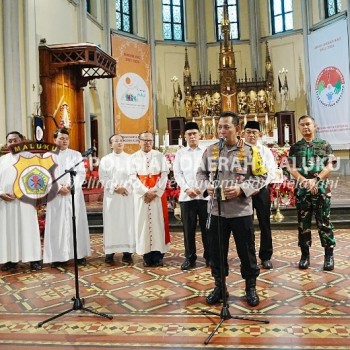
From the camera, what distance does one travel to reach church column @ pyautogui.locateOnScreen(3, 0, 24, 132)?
7.98 metres

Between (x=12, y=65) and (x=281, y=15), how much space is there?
1143cm

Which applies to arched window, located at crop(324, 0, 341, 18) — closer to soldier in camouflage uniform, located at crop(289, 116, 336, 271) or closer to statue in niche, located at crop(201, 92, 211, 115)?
statue in niche, located at crop(201, 92, 211, 115)

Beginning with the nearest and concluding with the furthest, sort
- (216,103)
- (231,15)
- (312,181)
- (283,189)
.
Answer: (312,181) < (283,189) < (216,103) < (231,15)

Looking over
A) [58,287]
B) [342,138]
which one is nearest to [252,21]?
[342,138]

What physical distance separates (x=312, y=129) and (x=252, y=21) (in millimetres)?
13321

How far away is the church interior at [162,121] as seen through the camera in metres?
2.99

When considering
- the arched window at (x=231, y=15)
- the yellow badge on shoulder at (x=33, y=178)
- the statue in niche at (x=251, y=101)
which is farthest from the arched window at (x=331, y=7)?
the yellow badge on shoulder at (x=33, y=178)

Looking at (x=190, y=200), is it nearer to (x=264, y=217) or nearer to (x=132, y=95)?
→ (x=264, y=217)

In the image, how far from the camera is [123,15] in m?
15.0

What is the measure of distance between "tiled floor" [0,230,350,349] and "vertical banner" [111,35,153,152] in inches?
371

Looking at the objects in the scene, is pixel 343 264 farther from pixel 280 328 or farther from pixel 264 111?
pixel 264 111

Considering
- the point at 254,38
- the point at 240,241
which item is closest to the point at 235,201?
the point at 240,241

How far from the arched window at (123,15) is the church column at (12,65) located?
6924 millimetres

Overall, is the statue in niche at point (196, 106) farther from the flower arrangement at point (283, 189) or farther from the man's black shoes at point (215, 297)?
the man's black shoes at point (215, 297)
